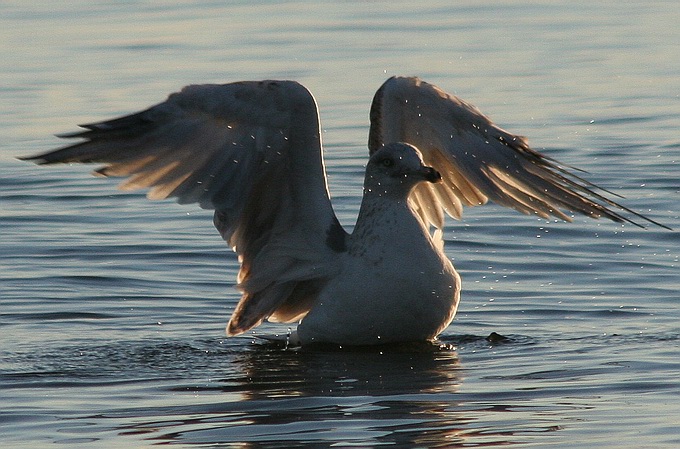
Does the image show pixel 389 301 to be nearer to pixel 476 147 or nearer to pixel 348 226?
pixel 476 147

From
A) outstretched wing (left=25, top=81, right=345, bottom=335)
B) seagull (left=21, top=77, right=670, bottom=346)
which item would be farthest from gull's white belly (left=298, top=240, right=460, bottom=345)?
outstretched wing (left=25, top=81, right=345, bottom=335)

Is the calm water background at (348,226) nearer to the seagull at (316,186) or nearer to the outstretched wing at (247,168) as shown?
the seagull at (316,186)

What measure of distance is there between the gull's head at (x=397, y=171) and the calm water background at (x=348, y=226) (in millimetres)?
919

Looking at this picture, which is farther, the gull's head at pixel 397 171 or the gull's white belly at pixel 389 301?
the gull's head at pixel 397 171

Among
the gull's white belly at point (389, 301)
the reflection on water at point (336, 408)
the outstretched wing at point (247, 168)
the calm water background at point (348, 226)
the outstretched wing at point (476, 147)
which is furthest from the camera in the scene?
the outstretched wing at point (476, 147)

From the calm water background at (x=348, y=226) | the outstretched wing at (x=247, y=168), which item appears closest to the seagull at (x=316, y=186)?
the outstretched wing at (x=247, y=168)

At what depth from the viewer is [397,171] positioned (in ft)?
30.2

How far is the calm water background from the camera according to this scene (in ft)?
24.3

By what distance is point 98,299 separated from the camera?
10.5 m

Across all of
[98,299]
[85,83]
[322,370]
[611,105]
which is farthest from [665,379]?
[85,83]

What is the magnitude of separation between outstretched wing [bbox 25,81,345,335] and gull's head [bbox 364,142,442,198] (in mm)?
354

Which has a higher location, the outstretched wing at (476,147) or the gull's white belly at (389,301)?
the outstretched wing at (476,147)

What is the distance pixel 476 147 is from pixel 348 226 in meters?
2.85

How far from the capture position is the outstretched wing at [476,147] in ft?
30.5
